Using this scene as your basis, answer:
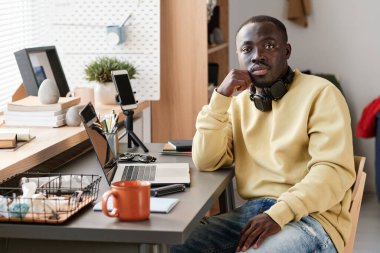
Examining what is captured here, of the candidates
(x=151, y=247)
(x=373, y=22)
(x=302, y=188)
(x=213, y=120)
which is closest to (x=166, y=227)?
(x=151, y=247)

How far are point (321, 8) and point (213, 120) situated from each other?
9.74ft

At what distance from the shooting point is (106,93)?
353 cm

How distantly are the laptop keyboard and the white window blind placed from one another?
1.16 metres

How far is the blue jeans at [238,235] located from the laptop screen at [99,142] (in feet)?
1.05

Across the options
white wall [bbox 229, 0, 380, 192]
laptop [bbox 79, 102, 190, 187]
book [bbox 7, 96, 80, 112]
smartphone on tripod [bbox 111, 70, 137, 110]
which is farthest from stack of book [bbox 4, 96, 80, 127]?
white wall [bbox 229, 0, 380, 192]

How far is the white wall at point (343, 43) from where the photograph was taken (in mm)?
5023

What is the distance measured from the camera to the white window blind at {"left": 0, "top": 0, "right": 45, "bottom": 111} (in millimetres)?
3441

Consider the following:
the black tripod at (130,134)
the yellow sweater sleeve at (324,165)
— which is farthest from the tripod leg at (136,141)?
the yellow sweater sleeve at (324,165)

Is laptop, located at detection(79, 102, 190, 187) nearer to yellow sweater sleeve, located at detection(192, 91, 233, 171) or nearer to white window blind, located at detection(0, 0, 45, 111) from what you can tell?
yellow sweater sleeve, located at detection(192, 91, 233, 171)

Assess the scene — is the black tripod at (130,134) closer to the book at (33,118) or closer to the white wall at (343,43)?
the book at (33,118)

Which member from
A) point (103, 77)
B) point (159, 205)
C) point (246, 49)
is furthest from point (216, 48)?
point (159, 205)

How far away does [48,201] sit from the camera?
1.86 m

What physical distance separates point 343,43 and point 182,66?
1.71 metres

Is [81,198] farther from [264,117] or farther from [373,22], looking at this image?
[373,22]
